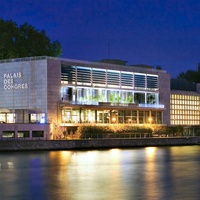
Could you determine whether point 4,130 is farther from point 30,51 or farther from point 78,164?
point 30,51

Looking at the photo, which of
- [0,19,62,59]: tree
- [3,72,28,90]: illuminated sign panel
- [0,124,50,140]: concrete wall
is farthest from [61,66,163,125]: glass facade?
[0,19,62,59]: tree

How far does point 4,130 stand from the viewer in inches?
4099

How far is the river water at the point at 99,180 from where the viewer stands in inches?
1633

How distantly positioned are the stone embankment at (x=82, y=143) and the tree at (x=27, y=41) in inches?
1666

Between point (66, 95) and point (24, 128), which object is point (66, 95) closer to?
point (66, 95)

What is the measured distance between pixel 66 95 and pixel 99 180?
71.6 metres

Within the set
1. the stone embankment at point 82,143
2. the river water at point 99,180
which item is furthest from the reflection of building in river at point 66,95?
the river water at point 99,180

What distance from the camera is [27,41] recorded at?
151 m

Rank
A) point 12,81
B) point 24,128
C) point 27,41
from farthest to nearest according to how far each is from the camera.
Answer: point 27,41 → point 12,81 → point 24,128

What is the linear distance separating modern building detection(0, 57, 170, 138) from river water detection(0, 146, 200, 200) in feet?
133

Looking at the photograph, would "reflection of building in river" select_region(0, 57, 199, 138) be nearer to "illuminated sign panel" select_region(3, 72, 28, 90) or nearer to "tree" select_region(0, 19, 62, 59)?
"illuminated sign panel" select_region(3, 72, 28, 90)

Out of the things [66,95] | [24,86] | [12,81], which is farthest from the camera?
[66,95]

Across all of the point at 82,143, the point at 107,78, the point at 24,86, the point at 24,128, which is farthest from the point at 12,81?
the point at 107,78

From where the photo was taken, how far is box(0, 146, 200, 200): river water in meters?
41.5
